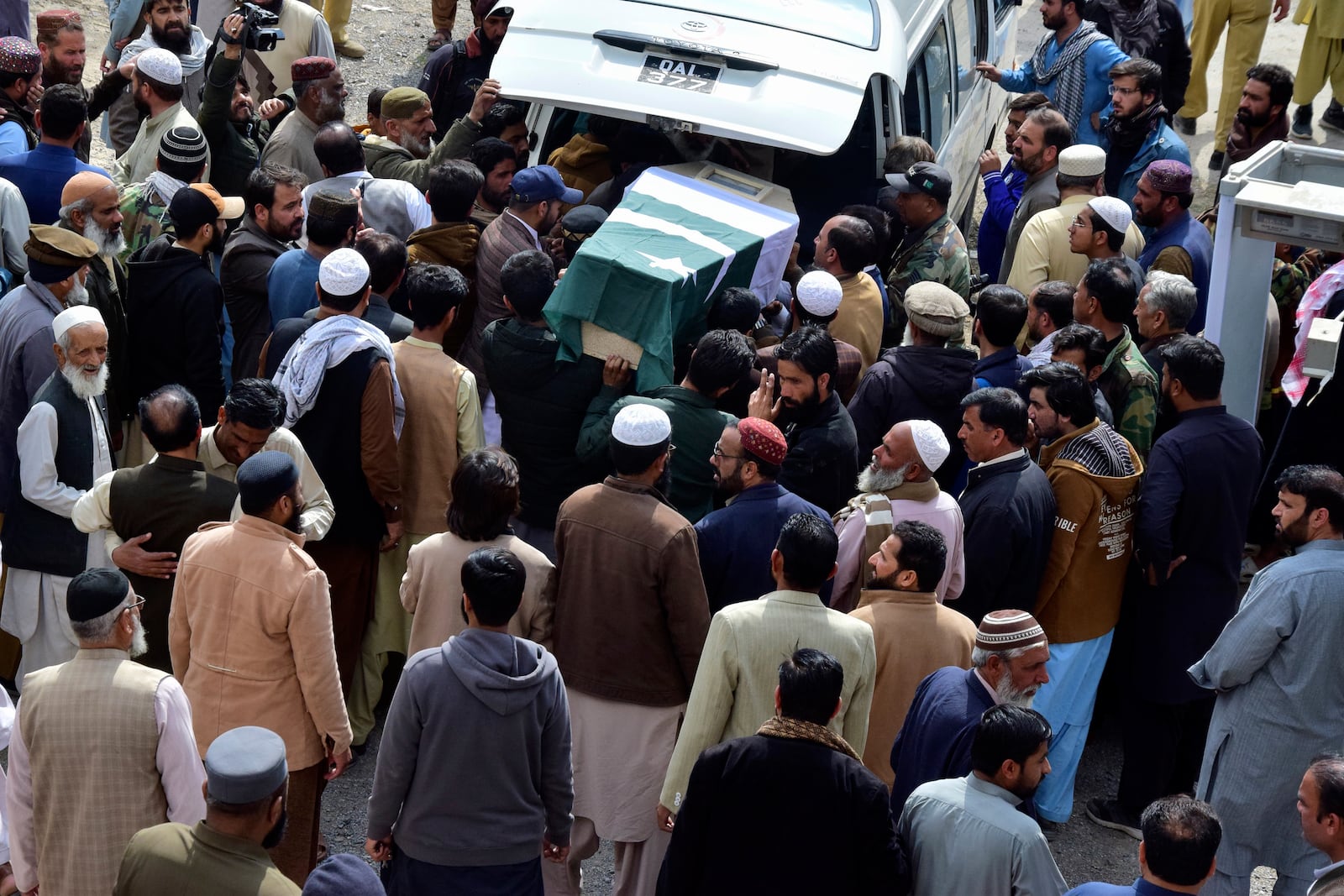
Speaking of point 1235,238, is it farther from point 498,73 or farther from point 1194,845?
point 498,73

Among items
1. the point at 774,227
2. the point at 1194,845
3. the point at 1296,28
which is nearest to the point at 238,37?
the point at 774,227

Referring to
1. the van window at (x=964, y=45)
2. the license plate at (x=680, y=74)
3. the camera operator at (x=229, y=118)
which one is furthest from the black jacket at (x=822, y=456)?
the van window at (x=964, y=45)

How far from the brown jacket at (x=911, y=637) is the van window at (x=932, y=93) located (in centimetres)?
408

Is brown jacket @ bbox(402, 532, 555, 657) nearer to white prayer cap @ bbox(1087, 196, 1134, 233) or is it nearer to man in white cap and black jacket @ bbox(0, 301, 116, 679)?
man in white cap and black jacket @ bbox(0, 301, 116, 679)

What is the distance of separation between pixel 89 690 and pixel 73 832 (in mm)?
422

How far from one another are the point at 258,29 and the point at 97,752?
5.34 meters

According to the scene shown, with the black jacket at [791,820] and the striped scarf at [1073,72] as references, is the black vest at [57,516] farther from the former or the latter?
the striped scarf at [1073,72]

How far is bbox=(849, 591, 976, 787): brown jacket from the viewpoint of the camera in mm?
4594

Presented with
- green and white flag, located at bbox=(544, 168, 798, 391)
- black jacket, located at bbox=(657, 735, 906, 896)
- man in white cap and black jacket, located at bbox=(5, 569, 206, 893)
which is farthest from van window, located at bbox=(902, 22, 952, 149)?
man in white cap and black jacket, located at bbox=(5, 569, 206, 893)

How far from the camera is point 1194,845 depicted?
3539 millimetres

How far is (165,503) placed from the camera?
4898 mm

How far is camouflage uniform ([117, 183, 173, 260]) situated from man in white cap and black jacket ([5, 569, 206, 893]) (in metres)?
2.93

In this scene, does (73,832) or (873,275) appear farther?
(873,275)

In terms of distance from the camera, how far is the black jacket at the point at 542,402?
5652 millimetres
